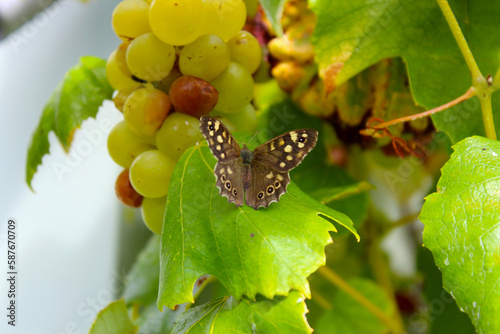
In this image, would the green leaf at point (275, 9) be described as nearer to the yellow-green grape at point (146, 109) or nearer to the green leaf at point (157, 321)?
the yellow-green grape at point (146, 109)

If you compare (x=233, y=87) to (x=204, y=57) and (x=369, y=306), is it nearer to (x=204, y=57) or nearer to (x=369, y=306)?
(x=204, y=57)

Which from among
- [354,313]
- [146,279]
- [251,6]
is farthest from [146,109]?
[354,313]

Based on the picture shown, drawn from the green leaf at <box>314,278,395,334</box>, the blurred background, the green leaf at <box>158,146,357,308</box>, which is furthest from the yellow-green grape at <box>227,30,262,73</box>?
the green leaf at <box>314,278,395,334</box>

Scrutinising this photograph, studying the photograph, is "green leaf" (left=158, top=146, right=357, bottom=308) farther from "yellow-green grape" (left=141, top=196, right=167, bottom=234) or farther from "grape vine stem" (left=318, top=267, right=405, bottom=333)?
"grape vine stem" (left=318, top=267, right=405, bottom=333)

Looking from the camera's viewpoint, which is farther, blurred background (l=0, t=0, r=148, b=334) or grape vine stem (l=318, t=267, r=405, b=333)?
blurred background (l=0, t=0, r=148, b=334)

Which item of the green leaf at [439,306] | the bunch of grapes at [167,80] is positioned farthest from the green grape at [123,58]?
the green leaf at [439,306]
